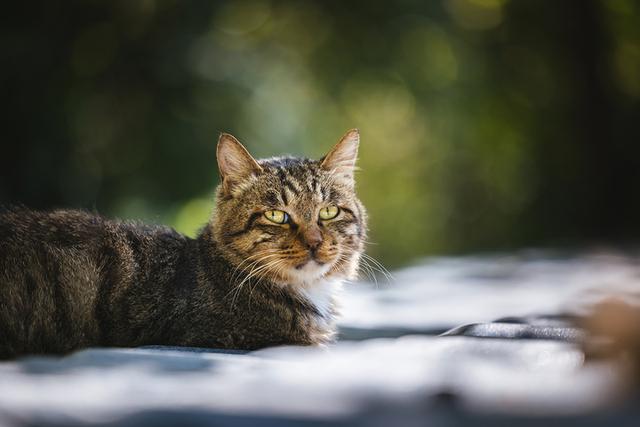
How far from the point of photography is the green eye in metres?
2.67

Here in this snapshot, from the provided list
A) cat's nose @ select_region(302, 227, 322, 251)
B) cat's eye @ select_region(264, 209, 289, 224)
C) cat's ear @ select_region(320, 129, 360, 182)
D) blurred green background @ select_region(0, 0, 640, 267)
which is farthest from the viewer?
blurred green background @ select_region(0, 0, 640, 267)

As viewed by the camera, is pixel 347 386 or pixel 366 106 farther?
pixel 366 106

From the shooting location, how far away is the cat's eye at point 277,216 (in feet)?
8.57

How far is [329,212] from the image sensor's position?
2693 millimetres

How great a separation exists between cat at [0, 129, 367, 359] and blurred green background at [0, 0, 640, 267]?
55cm

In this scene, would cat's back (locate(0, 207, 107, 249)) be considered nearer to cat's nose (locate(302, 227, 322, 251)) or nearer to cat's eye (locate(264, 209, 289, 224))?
cat's eye (locate(264, 209, 289, 224))

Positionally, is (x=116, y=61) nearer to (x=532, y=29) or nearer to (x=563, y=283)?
(x=563, y=283)

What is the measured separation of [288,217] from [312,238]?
0.15 metres

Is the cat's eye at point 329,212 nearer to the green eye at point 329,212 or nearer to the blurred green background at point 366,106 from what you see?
the green eye at point 329,212

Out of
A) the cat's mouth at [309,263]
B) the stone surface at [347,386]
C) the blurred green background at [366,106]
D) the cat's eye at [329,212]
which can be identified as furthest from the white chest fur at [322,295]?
the blurred green background at [366,106]

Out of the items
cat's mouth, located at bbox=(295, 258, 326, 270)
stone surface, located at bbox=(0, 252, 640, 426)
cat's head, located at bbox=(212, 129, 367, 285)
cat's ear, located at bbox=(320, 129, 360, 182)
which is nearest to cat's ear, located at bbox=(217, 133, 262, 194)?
cat's head, located at bbox=(212, 129, 367, 285)

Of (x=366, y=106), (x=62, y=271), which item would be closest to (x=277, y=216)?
(x=62, y=271)

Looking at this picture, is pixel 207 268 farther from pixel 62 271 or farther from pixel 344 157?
pixel 344 157

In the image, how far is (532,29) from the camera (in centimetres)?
807
